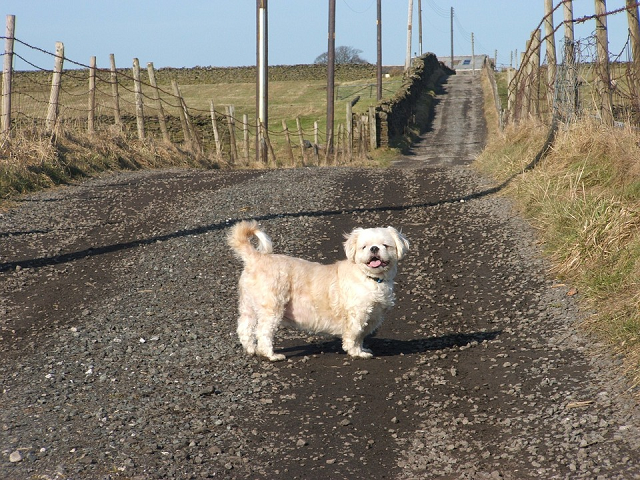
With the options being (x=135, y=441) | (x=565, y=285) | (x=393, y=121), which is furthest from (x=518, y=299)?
(x=393, y=121)

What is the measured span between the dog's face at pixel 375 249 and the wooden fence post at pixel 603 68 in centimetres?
616

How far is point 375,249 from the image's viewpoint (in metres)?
6.23

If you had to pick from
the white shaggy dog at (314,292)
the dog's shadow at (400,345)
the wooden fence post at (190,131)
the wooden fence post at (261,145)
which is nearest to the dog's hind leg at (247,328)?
the white shaggy dog at (314,292)

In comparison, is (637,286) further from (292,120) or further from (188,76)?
(188,76)

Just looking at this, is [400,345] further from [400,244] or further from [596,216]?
[596,216]

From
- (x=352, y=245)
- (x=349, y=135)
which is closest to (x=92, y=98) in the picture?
(x=349, y=135)

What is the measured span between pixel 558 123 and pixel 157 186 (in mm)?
7389

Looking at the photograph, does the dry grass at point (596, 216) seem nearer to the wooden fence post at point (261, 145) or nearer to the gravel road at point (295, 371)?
the gravel road at point (295, 371)

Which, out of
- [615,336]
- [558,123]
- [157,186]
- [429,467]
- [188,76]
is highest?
[188,76]

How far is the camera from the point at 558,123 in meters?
13.1

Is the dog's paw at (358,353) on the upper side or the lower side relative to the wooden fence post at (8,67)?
lower

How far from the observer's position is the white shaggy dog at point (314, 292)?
6457mm

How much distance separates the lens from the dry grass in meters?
6.59

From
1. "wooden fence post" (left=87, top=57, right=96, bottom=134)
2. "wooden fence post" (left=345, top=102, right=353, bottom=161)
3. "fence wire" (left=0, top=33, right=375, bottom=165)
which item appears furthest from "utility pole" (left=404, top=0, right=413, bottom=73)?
"wooden fence post" (left=87, top=57, right=96, bottom=134)
